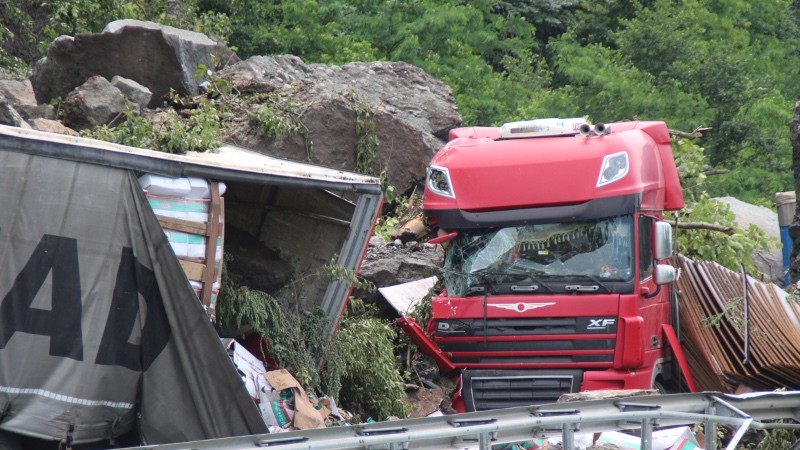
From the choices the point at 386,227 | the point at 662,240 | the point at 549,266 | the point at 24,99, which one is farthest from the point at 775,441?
the point at 24,99

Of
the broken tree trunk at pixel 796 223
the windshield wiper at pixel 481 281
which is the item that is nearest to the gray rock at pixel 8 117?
the windshield wiper at pixel 481 281

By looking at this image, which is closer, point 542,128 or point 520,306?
point 520,306

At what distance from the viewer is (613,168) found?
961 centimetres

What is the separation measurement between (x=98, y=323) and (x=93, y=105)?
5.49m

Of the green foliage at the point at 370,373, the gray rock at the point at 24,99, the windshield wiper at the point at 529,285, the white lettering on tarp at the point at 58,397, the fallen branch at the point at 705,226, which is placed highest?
the windshield wiper at the point at 529,285

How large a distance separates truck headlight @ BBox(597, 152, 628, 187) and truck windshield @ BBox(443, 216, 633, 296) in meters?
0.36

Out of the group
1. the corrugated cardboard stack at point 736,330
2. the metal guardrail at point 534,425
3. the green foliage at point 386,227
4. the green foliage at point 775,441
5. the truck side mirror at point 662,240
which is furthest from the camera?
the green foliage at point 386,227

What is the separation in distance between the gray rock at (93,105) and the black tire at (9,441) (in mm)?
5643

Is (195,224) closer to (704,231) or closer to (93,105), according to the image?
(93,105)

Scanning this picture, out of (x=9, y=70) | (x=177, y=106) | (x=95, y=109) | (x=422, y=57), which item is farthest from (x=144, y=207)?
(x=422, y=57)

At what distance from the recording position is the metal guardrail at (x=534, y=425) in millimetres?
5344

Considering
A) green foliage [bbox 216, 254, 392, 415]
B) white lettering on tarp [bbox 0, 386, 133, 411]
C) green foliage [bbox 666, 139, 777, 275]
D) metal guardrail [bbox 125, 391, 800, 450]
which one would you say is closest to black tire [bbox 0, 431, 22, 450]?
white lettering on tarp [bbox 0, 386, 133, 411]

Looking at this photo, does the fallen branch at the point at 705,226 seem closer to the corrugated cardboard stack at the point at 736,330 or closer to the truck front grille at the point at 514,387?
the corrugated cardboard stack at the point at 736,330

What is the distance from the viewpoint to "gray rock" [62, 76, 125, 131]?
470 inches
